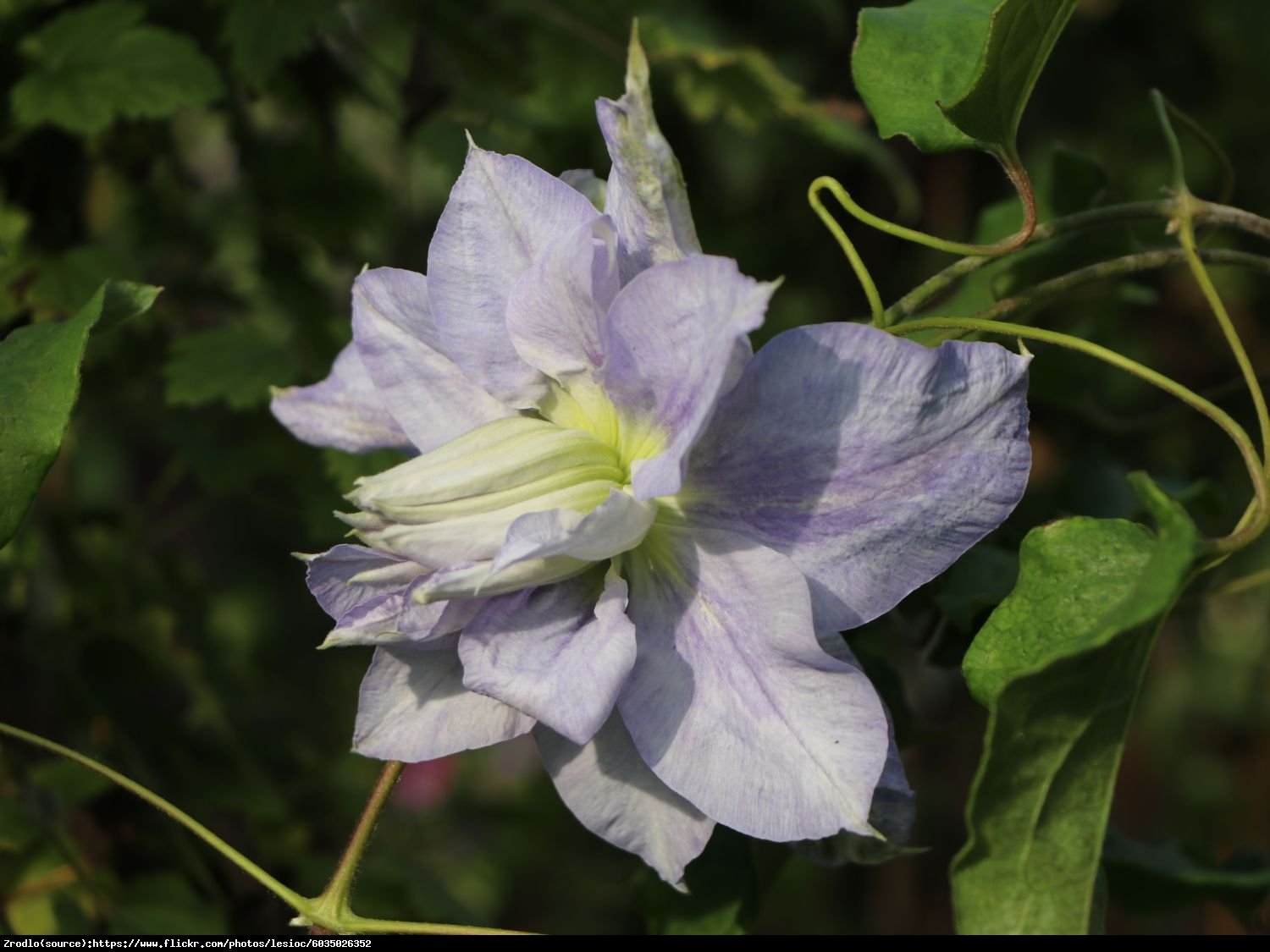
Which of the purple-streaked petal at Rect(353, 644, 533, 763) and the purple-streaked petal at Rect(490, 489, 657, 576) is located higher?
the purple-streaked petal at Rect(490, 489, 657, 576)

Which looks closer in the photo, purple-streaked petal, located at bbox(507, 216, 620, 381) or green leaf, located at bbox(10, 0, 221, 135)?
purple-streaked petal, located at bbox(507, 216, 620, 381)

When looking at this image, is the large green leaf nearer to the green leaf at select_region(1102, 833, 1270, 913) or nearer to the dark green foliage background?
the dark green foliage background

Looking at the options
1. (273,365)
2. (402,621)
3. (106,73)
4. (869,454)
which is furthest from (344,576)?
(106,73)

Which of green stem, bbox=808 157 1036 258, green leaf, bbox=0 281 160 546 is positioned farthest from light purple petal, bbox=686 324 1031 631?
green leaf, bbox=0 281 160 546

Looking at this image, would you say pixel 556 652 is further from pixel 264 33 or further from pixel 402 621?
pixel 264 33

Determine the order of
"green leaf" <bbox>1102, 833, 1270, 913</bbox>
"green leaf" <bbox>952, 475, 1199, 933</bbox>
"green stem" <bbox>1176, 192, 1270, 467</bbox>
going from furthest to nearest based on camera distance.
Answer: "green leaf" <bbox>1102, 833, 1270, 913</bbox> → "green stem" <bbox>1176, 192, 1270, 467</bbox> → "green leaf" <bbox>952, 475, 1199, 933</bbox>

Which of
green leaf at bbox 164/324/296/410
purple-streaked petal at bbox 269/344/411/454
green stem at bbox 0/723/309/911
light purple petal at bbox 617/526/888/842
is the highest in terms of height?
purple-streaked petal at bbox 269/344/411/454

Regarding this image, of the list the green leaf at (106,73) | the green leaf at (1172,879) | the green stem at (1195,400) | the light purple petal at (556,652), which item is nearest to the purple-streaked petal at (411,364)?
the light purple petal at (556,652)

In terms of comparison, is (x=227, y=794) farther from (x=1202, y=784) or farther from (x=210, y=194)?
(x=1202, y=784)
